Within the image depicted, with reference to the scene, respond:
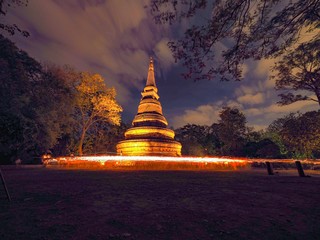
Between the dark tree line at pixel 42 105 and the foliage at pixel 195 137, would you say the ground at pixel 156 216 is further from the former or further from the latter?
the foliage at pixel 195 137

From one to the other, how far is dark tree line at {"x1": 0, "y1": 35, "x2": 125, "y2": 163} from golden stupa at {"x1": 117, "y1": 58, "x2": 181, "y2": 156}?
3883 mm

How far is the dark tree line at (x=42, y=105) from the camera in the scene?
1428 cm

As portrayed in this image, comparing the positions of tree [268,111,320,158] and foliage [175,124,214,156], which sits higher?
foliage [175,124,214,156]

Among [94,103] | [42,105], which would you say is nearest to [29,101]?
[42,105]

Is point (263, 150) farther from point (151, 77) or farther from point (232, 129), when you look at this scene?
point (151, 77)

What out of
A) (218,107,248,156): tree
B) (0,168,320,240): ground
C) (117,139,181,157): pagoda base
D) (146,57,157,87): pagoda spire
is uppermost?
(146,57,157,87): pagoda spire

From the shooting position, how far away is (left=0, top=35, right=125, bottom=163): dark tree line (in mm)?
14281

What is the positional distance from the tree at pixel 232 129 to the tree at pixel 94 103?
24.0 m

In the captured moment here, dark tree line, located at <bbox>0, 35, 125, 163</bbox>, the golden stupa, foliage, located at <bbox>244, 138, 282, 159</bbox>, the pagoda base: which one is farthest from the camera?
foliage, located at <bbox>244, 138, 282, 159</bbox>

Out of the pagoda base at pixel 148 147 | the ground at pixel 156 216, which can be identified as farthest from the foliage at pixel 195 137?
the ground at pixel 156 216

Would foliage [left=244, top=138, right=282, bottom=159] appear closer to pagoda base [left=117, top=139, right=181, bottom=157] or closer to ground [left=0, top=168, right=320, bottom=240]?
pagoda base [left=117, top=139, right=181, bottom=157]

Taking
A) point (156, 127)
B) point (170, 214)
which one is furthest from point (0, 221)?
point (156, 127)

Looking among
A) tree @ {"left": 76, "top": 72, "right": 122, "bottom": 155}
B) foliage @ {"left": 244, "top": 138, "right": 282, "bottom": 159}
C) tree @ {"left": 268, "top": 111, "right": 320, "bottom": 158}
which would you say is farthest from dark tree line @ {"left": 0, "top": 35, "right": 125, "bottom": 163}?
foliage @ {"left": 244, "top": 138, "right": 282, "bottom": 159}

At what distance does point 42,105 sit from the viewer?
18281 millimetres
